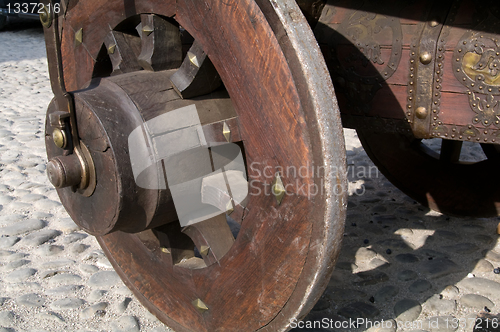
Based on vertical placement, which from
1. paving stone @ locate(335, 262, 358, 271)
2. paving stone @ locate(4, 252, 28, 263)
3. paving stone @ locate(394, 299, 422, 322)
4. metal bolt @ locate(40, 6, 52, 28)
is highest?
metal bolt @ locate(40, 6, 52, 28)

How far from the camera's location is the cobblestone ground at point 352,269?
205 centimetres

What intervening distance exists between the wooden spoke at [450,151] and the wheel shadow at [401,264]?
13.9 inches

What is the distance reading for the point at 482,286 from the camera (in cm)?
221

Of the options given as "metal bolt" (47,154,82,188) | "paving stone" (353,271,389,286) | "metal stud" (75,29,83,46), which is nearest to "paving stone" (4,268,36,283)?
"metal bolt" (47,154,82,188)

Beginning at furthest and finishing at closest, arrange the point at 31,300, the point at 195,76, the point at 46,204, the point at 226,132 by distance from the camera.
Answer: the point at 46,204, the point at 31,300, the point at 195,76, the point at 226,132

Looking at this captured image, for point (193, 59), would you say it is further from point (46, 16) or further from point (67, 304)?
point (67, 304)

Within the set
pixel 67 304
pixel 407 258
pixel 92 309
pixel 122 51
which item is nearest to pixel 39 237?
pixel 67 304

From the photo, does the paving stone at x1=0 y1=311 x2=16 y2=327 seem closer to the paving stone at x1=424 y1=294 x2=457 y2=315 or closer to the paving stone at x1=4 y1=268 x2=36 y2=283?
the paving stone at x1=4 y1=268 x2=36 y2=283

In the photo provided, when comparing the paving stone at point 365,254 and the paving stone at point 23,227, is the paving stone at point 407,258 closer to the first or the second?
the paving stone at point 365,254

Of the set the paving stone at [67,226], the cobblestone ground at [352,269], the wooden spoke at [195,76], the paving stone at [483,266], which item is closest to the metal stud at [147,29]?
the wooden spoke at [195,76]

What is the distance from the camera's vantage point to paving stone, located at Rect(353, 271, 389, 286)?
7.42 feet

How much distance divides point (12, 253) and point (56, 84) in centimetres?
132

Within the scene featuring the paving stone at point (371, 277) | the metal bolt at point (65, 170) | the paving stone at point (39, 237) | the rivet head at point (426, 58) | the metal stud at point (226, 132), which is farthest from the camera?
the paving stone at point (39, 237)

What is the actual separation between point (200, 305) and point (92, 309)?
69cm
